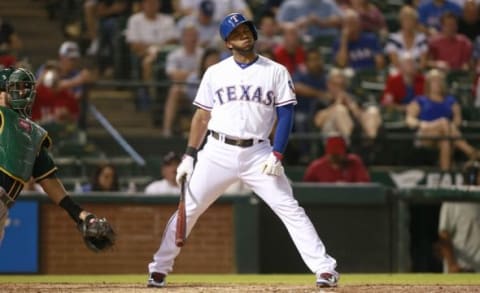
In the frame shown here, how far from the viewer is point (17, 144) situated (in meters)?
7.66

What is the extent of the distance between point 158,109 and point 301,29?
92.9 inches

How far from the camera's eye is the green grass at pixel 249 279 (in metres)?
9.94

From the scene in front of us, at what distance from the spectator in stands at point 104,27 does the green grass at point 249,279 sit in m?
4.24

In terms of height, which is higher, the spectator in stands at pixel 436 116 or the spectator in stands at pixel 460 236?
the spectator in stands at pixel 436 116

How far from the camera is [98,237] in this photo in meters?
7.99

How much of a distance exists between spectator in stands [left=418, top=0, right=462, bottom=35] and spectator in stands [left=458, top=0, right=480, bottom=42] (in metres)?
0.14

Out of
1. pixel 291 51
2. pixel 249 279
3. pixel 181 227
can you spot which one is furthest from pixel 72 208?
pixel 291 51

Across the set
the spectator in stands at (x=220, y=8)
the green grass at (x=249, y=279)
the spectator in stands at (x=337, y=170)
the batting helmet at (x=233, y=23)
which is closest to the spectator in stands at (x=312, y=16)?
the spectator in stands at (x=220, y=8)

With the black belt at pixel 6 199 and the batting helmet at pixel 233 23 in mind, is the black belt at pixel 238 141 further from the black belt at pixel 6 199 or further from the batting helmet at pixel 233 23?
the black belt at pixel 6 199

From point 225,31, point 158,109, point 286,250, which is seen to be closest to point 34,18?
point 158,109

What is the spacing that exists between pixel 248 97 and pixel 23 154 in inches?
63.1

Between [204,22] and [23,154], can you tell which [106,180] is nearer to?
[204,22]

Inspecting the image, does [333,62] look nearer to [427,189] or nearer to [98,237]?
[427,189]

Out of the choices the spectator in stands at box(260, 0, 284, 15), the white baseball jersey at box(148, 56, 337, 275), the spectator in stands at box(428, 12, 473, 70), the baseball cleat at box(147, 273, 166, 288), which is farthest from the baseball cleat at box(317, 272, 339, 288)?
the spectator in stands at box(260, 0, 284, 15)
